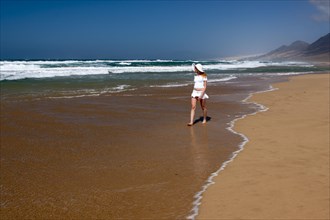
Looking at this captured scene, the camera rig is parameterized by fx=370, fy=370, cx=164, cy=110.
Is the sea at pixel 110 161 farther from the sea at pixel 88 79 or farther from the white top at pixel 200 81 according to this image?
the sea at pixel 88 79

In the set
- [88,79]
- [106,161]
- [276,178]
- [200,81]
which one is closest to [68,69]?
[88,79]

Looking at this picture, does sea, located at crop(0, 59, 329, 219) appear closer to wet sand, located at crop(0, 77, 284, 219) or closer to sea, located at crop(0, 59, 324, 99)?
wet sand, located at crop(0, 77, 284, 219)

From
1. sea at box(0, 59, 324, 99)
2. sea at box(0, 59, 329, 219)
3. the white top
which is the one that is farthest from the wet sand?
sea at box(0, 59, 324, 99)

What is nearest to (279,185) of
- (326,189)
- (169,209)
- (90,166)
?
(326,189)

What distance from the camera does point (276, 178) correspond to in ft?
14.8

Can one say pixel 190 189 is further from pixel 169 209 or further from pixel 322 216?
pixel 322 216

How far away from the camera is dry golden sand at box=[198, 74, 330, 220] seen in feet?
11.9

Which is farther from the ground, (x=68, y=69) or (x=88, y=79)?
(x=68, y=69)

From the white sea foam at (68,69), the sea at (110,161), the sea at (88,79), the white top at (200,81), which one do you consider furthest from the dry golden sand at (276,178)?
the white sea foam at (68,69)

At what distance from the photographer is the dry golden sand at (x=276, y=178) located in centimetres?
362

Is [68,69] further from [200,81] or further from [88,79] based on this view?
[200,81]

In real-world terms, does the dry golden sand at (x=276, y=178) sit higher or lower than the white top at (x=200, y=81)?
lower

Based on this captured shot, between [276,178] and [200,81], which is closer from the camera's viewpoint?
[276,178]

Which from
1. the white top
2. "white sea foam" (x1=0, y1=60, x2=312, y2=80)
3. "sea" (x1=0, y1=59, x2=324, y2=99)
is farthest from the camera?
"white sea foam" (x1=0, y1=60, x2=312, y2=80)
